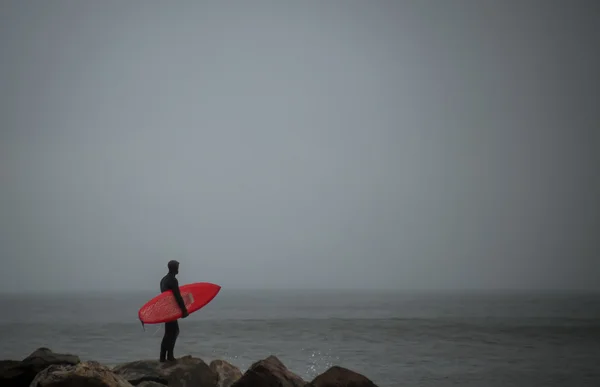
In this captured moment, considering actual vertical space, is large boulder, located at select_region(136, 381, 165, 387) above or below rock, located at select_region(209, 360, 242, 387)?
above

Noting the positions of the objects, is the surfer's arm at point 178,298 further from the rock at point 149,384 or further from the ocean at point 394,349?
the ocean at point 394,349

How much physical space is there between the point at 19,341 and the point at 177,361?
42221 millimetres

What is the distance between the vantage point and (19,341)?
4794 centimetres

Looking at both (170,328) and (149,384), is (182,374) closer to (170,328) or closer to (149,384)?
(149,384)

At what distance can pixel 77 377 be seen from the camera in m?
9.27

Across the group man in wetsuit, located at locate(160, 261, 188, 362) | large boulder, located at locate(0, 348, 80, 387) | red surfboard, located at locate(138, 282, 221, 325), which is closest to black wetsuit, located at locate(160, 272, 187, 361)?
man in wetsuit, located at locate(160, 261, 188, 362)

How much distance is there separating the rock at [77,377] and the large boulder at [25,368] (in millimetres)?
2339

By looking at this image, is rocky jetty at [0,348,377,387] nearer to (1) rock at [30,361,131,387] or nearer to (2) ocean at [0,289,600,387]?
(1) rock at [30,361,131,387]

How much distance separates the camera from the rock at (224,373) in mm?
12694

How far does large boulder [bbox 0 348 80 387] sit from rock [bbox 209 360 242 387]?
119 inches

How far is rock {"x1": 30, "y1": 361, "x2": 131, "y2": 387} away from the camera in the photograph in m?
9.19

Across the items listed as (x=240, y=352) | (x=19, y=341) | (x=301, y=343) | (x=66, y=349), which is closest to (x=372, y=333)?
(x=301, y=343)

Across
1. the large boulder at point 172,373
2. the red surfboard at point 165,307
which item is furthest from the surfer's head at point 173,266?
the large boulder at point 172,373

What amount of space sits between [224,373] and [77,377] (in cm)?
443
